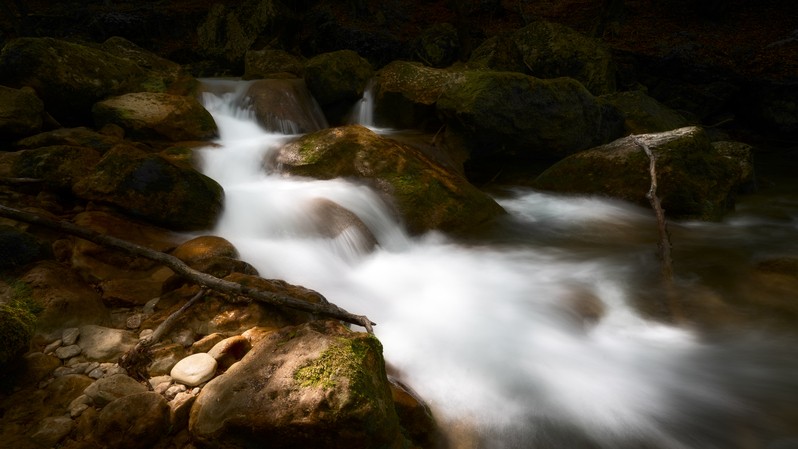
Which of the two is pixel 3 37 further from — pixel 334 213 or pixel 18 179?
pixel 334 213

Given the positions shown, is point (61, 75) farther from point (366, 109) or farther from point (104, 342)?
point (104, 342)

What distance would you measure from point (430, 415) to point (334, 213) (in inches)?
123

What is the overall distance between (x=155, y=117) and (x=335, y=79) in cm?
452

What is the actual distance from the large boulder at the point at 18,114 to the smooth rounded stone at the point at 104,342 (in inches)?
164

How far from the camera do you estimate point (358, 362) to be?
206cm

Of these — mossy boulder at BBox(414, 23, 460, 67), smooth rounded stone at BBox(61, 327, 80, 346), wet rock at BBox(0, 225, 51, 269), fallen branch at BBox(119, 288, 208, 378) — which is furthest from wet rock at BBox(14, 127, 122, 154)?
mossy boulder at BBox(414, 23, 460, 67)

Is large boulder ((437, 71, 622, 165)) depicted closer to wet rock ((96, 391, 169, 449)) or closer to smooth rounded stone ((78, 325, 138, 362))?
smooth rounded stone ((78, 325, 138, 362))

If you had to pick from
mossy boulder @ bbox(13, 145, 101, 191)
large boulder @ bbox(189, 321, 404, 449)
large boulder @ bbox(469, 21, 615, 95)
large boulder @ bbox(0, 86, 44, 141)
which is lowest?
large boulder @ bbox(189, 321, 404, 449)

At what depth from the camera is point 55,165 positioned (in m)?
4.03

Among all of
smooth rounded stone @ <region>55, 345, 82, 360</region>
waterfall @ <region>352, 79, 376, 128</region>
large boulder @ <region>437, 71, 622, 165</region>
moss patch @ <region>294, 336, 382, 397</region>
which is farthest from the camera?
waterfall @ <region>352, 79, 376, 128</region>

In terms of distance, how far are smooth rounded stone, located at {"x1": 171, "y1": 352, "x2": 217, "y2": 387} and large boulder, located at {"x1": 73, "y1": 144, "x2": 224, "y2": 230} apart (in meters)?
2.22

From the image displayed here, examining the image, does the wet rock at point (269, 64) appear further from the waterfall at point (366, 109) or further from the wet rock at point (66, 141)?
the wet rock at point (66, 141)

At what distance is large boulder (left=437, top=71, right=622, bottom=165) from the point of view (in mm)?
7605

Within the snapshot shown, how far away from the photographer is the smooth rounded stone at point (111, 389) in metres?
2.00
